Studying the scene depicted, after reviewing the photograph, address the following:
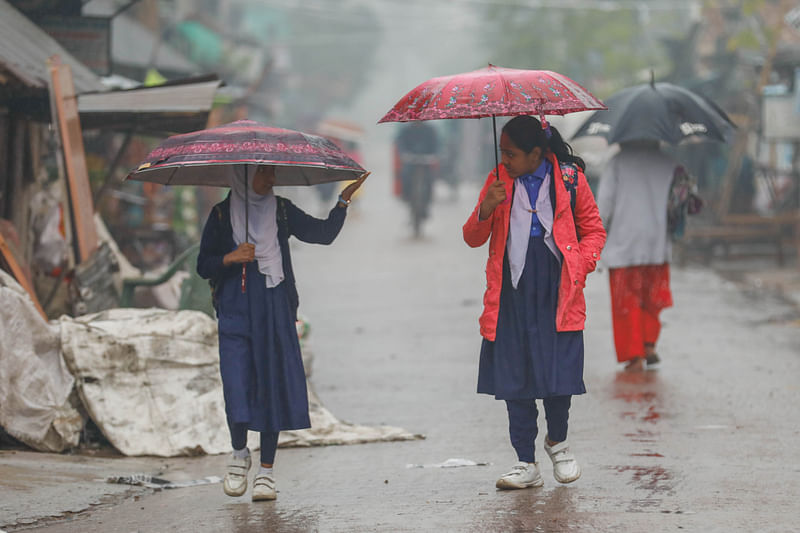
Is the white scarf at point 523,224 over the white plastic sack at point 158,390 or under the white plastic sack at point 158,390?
over

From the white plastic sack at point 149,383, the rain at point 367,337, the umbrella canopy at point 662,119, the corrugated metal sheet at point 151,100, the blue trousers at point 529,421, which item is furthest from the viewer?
the corrugated metal sheet at point 151,100

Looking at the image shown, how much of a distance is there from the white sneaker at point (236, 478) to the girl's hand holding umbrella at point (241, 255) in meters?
0.92

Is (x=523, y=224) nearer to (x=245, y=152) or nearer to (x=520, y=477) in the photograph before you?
(x=520, y=477)

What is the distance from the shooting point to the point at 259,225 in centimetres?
586

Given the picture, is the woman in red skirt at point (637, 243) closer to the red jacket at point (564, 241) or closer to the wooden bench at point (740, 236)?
the red jacket at point (564, 241)

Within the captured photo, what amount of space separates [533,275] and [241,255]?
1.29 m

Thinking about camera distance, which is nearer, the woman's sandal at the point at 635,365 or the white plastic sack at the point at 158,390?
the white plastic sack at the point at 158,390

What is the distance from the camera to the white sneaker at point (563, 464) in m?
5.86

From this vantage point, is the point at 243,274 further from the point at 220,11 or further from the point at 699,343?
the point at 220,11

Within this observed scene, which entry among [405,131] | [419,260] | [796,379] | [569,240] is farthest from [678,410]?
[405,131]

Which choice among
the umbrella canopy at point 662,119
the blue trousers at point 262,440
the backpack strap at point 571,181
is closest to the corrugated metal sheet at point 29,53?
the umbrella canopy at point 662,119

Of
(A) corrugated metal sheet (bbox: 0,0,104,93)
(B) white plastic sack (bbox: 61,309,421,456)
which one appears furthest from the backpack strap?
(A) corrugated metal sheet (bbox: 0,0,104,93)

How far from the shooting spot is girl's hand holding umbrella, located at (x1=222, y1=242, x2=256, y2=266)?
18.8 ft

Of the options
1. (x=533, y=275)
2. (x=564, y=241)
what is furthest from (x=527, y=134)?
(x=533, y=275)
